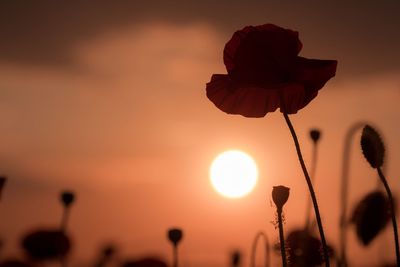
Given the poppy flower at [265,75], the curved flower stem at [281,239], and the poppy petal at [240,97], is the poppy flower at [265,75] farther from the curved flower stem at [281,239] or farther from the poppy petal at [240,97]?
the curved flower stem at [281,239]

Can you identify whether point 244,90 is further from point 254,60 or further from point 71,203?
point 71,203

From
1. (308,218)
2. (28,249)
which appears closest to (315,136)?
(308,218)

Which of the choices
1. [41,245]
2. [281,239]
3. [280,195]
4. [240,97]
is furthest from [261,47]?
[41,245]

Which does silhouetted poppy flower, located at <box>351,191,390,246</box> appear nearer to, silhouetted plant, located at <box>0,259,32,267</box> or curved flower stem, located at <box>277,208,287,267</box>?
curved flower stem, located at <box>277,208,287,267</box>

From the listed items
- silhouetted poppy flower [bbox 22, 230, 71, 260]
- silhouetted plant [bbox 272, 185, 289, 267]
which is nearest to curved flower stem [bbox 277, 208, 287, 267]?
silhouetted plant [bbox 272, 185, 289, 267]

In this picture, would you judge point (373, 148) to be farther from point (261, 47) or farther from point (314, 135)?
point (314, 135)
